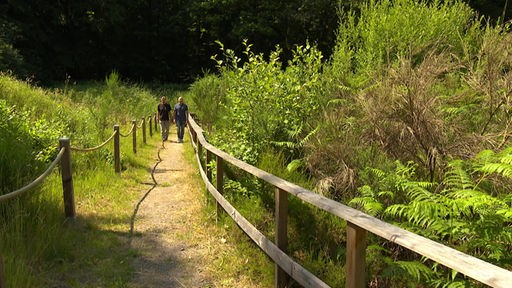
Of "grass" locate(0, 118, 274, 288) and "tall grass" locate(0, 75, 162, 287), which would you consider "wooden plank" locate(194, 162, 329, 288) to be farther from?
"tall grass" locate(0, 75, 162, 287)

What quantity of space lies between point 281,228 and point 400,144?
7.28 ft

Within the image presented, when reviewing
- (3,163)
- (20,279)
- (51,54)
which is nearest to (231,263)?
(20,279)

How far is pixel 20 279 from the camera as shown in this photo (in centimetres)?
396

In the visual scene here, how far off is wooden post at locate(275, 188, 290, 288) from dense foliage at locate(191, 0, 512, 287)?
0.40 m

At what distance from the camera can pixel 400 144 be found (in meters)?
5.41

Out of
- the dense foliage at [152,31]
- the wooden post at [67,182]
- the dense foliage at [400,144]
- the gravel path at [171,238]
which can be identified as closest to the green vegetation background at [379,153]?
the dense foliage at [400,144]

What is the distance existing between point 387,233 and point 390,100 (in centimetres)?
314

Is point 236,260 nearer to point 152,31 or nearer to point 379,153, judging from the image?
point 379,153

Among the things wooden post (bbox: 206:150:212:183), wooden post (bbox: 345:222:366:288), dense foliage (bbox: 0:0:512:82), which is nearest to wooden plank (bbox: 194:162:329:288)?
wooden post (bbox: 345:222:366:288)

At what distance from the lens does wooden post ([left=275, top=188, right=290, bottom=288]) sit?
159 inches

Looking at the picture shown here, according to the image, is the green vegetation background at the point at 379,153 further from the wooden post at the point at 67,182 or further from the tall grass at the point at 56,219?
the wooden post at the point at 67,182

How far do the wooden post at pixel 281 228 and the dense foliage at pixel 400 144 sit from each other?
0.40 metres

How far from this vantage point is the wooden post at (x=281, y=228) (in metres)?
4.04

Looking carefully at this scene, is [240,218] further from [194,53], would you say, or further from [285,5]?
[194,53]
